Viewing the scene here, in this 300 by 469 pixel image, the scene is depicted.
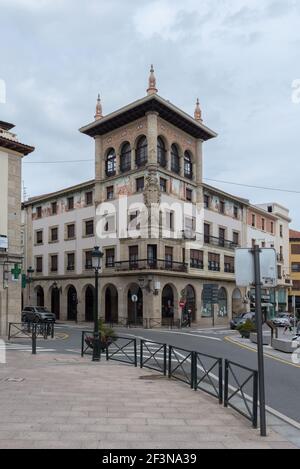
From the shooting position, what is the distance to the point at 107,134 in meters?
43.6

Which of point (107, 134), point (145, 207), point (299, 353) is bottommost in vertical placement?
point (299, 353)

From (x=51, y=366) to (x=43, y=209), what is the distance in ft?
124

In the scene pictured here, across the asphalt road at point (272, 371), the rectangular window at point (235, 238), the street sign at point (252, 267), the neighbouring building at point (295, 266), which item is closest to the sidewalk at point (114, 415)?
the asphalt road at point (272, 371)

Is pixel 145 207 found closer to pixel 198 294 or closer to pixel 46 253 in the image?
pixel 198 294

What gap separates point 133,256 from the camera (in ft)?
130

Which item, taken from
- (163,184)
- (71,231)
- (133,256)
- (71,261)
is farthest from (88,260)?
(163,184)

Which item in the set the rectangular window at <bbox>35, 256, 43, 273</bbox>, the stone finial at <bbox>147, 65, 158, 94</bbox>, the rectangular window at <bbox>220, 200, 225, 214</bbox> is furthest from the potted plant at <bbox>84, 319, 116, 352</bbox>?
the rectangular window at <bbox>35, 256, 43, 273</bbox>

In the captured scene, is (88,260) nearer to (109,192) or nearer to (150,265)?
(109,192)

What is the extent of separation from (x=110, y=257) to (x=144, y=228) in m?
5.07

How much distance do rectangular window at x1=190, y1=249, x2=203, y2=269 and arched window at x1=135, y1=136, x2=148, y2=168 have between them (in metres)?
9.12

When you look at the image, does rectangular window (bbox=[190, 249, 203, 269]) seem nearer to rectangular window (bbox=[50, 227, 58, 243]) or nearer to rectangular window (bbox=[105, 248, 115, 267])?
rectangular window (bbox=[105, 248, 115, 267])

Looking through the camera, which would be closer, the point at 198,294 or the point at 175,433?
the point at 175,433

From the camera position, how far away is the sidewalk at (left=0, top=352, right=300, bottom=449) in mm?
6383
